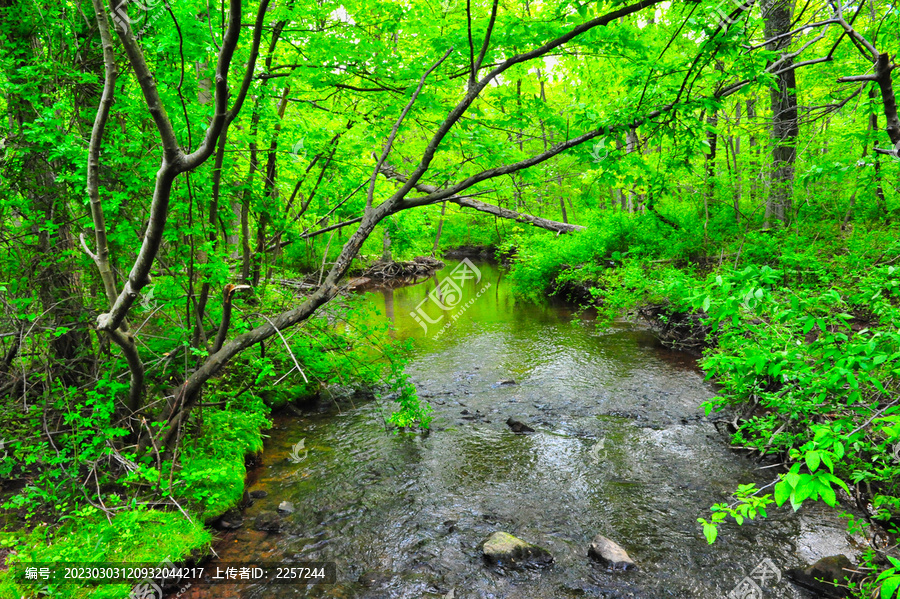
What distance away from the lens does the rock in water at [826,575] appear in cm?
344

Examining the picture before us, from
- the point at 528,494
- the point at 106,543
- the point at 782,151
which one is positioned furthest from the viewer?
the point at 782,151

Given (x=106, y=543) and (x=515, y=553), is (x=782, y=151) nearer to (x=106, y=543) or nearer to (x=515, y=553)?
(x=515, y=553)

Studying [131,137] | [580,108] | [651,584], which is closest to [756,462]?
[651,584]

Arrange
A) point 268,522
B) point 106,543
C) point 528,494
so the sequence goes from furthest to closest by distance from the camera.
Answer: point 528,494 < point 268,522 < point 106,543

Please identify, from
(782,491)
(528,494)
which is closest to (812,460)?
(782,491)

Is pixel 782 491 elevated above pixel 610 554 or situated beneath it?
elevated above

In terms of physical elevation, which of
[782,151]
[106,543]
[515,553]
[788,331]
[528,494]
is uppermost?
[782,151]

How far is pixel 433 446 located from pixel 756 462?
4274mm

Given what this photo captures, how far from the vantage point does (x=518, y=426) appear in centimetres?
669

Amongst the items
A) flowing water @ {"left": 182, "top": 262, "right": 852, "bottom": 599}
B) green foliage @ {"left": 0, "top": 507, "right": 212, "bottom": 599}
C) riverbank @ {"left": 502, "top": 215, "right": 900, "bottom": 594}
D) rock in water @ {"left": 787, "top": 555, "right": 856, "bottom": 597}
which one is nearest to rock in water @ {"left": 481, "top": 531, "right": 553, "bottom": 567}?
flowing water @ {"left": 182, "top": 262, "right": 852, "bottom": 599}

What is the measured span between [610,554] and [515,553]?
2.95 ft

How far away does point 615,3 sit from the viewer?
10.9 feet

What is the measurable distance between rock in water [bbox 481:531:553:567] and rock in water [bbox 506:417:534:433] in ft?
8.24

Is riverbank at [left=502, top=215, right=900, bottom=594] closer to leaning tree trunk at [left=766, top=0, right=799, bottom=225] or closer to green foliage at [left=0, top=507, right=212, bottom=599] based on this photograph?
leaning tree trunk at [left=766, top=0, right=799, bottom=225]
